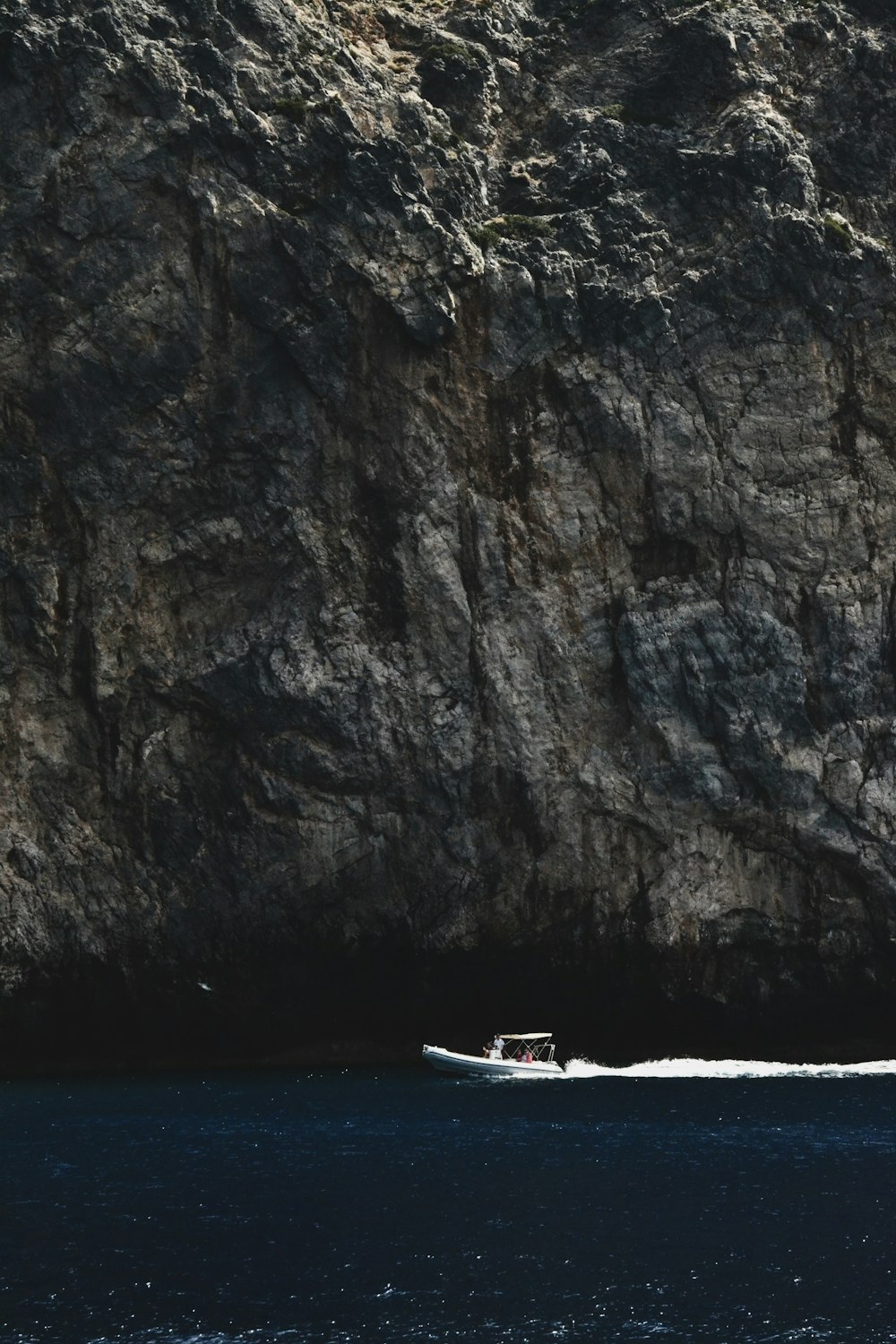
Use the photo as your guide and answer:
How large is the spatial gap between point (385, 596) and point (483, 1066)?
55.0 ft

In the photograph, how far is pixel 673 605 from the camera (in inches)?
2327

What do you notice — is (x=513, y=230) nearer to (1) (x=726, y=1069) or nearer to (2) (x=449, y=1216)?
(1) (x=726, y=1069)

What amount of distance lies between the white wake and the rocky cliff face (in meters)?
0.97

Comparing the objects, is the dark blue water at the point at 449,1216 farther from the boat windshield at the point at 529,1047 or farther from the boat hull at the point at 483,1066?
the boat windshield at the point at 529,1047

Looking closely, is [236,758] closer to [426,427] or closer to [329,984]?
[329,984]

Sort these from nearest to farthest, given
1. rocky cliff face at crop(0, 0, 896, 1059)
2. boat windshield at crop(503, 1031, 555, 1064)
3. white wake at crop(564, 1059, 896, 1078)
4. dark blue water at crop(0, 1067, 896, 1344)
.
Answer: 1. dark blue water at crop(0, 1067, 896, 1344)
2. white wake at crop(564, 1059, 896, 1078)
3. rocky cliff face at crop(0, 0, 896, 1059)
4. boat windshield at crop(503, 1031, 555, 1064)

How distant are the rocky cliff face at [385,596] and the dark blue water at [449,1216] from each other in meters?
6.71

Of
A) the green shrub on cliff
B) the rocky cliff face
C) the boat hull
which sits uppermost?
the green shrub on cliff

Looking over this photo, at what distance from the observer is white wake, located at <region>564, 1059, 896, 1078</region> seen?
56.8 m

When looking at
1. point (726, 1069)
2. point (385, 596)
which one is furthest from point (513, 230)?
point (726, 1069)

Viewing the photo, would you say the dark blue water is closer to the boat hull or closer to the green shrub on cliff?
the boat hull

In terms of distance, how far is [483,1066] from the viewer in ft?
190

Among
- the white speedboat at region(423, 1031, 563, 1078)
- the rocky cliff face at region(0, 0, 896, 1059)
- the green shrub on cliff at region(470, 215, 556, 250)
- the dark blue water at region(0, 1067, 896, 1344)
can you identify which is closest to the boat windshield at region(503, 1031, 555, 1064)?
the white speedboat at region(423, 1031, 563, 1078)

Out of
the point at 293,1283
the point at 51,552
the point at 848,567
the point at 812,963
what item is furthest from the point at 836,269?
the point at 293,1283
